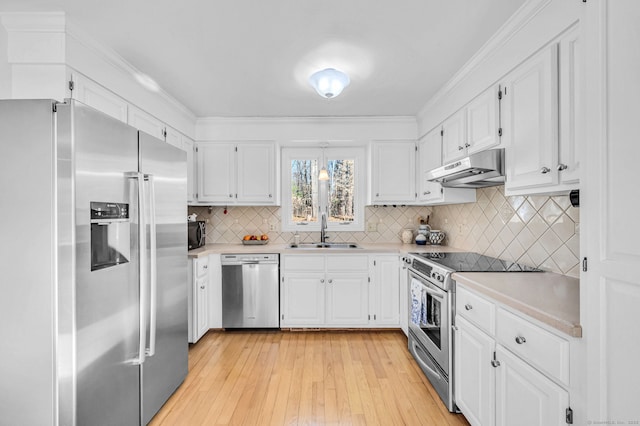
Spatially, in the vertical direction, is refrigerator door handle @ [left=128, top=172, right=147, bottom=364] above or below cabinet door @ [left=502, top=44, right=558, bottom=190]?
below

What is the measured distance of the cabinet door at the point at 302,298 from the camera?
3402 millimetres

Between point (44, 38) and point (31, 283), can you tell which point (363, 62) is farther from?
point (31, 283)

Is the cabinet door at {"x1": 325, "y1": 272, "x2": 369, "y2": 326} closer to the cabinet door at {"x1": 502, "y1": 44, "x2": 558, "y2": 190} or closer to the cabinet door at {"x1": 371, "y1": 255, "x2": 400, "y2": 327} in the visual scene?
the cabinet door at {"x1": 371, "y1": 255, "x2": 400, "y2": 327}

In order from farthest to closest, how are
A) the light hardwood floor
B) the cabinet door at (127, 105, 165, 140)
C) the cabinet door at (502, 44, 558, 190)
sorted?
1. the cabinet door at (127, 105, 165, 140)
2. the light hardwood floor
3. the cabinet door at (502, 44, 558, 190)

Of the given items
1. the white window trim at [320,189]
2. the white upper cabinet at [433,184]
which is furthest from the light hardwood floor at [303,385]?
the white upper cabinet at [433,184]

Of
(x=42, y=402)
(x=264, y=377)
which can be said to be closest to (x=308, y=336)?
(x=264, y=377)

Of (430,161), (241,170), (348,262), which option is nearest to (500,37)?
(430,161)

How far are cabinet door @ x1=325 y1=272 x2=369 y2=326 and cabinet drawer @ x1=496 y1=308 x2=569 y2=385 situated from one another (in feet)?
6.28

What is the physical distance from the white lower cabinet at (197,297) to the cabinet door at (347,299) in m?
1.29

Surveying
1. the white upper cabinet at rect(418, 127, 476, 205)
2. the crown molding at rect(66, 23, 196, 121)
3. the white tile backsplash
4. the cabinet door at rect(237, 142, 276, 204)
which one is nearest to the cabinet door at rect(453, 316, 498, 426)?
the white tile backsplash

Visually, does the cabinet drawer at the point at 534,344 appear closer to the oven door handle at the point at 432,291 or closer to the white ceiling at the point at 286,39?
the oven door handle at the point at 432,291

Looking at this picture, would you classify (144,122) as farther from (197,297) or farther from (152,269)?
(197,297)

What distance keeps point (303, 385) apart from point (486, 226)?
2044mm

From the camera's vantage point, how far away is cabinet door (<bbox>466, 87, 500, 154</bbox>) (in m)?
2.06
